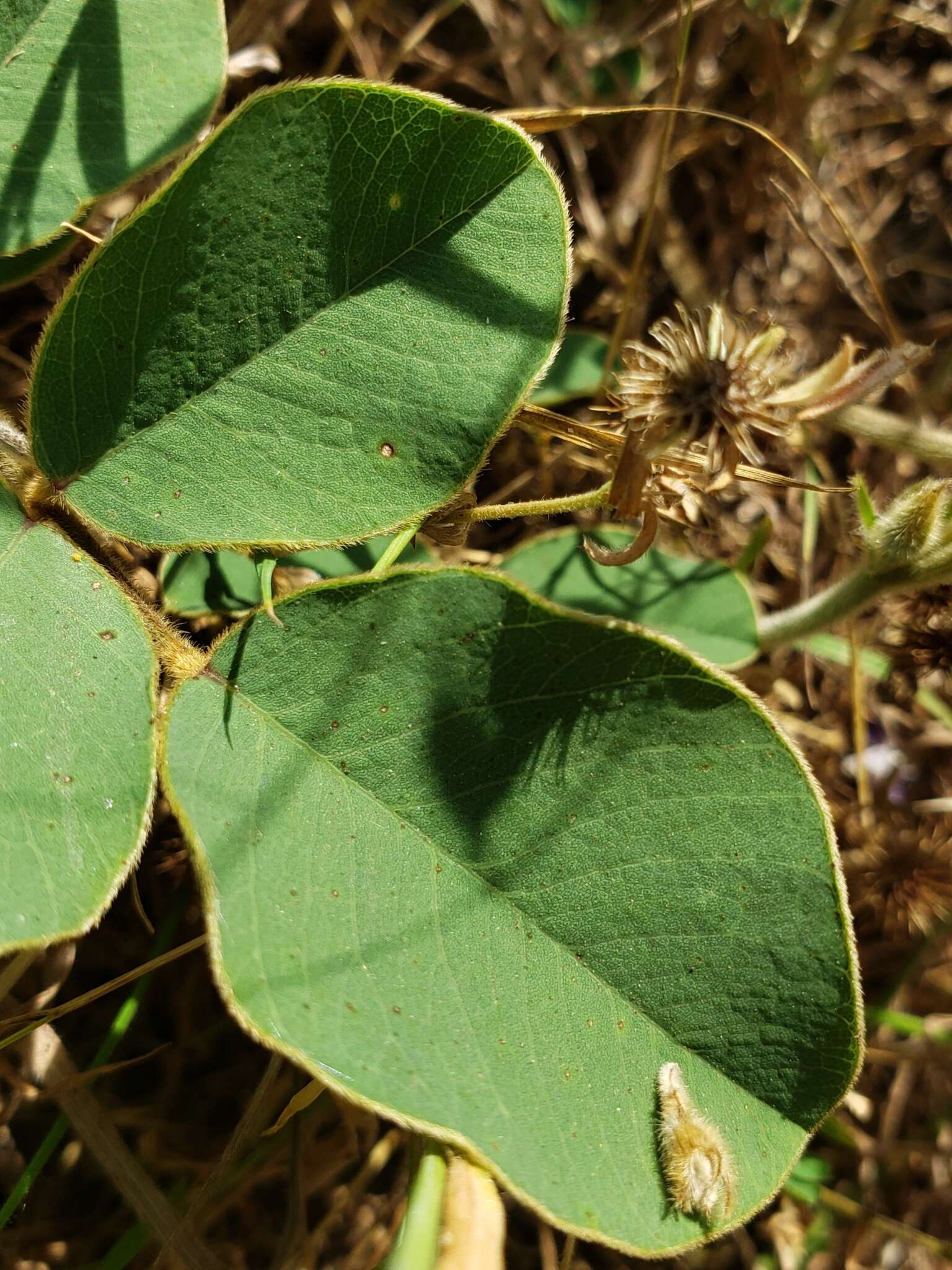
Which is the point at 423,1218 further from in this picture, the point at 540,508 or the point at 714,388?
the point at 714,388

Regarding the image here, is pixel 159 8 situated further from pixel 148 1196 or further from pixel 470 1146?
pixel 148 1196

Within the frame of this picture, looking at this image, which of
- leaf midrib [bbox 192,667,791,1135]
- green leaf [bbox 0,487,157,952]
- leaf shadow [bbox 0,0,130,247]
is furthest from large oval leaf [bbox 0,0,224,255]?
leaf midrib [bbox 192,667,791,1135]

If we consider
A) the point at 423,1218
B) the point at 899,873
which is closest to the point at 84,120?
the point at 423,1218

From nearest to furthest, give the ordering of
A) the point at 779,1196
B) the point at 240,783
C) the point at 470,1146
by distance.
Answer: the point at 470,1146 → the point at 240,783 → the point at 779,1196

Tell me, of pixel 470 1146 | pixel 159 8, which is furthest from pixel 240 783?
pixel 159 8

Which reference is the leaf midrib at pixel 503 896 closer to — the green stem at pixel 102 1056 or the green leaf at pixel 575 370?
the green stem at pixel 102 1056

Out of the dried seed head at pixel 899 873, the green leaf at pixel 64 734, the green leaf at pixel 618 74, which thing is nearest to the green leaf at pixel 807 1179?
the dried seed head at pixel 899 873

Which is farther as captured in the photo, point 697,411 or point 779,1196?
point 779,1196
